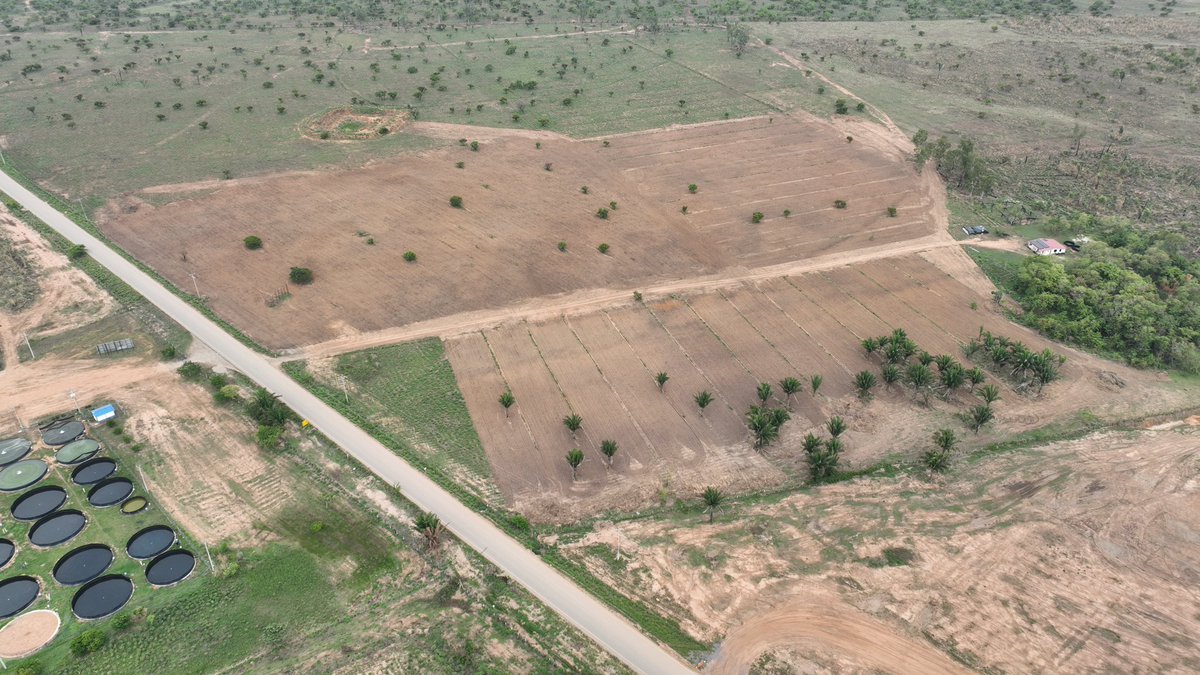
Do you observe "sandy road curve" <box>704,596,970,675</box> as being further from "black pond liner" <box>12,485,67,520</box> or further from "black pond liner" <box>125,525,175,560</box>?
"black pond liner" <box>12,485,67,520</box>

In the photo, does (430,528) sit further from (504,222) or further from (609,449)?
(504,222)

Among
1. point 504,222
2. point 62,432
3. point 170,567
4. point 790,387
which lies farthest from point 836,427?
point 62,432

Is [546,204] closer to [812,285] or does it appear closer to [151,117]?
[812,285]

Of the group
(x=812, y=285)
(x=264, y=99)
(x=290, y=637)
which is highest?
(x=264, y=99)

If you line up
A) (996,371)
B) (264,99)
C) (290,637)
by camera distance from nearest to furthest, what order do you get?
(290,637) → (996,371) → (264,99)

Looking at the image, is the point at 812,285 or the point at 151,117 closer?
the point at 812,285

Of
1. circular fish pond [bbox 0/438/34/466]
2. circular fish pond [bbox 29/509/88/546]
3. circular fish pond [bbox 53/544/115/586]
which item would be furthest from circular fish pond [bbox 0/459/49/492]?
circular fish pond [bbox 53/544/115/586]

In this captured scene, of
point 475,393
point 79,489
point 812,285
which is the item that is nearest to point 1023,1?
point 812,285
